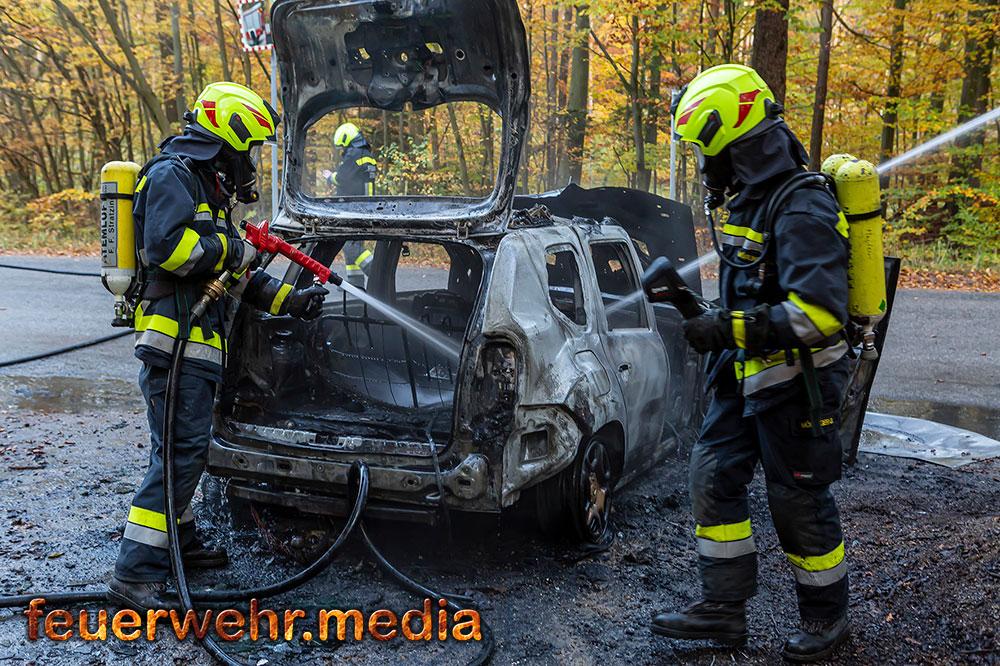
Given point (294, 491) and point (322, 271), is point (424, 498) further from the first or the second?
point (322, 271)

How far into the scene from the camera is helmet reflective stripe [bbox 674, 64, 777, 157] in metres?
3.28

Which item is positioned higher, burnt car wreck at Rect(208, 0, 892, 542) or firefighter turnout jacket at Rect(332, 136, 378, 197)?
firefighter turnout jacket at Rect(332, 136, 378, 197)

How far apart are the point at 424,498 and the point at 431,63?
239cm

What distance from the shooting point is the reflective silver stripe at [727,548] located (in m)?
3.48

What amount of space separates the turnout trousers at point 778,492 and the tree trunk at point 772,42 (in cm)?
783

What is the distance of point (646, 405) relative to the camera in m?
4.86

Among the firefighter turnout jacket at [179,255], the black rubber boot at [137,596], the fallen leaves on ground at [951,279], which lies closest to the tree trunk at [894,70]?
the fallen leaves on ground at [951,279]

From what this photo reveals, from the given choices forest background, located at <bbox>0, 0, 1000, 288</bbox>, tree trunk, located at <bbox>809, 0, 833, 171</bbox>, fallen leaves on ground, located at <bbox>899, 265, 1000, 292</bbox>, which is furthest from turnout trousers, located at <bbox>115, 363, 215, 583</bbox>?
tree trunk, located at <bbox>809, 0, 833, 171</bbox>

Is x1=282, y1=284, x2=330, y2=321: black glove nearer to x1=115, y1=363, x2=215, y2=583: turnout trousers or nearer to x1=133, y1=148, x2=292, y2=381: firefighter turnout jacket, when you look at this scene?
x1=133, y1=148, x2=292, y2=381: firefighter turnout jacket

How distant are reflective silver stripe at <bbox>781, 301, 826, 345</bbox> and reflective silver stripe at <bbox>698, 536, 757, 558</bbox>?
3.09ft

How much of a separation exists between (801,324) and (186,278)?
262 centimetres

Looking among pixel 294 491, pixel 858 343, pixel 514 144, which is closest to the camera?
pixel 858 343

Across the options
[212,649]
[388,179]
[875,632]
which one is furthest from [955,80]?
[212,649]

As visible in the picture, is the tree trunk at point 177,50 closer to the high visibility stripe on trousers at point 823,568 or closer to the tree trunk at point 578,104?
the tree trunk at point 578,104
